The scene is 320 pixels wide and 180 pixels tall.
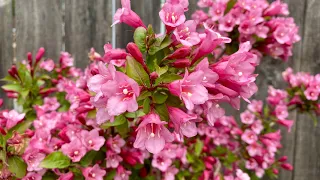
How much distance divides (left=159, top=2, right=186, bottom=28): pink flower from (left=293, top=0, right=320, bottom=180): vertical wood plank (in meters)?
1.34

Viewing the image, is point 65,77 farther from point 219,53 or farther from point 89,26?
point 219,53

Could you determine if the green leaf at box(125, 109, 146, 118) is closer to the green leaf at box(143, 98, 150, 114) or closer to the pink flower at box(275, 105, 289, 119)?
the green leaf at box(143, 98, 150, 114)

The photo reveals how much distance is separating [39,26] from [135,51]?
55.5 inches

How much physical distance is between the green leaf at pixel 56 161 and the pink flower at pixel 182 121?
0.50m

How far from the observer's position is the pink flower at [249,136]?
5.90ft

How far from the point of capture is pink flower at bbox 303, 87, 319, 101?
1.71 m


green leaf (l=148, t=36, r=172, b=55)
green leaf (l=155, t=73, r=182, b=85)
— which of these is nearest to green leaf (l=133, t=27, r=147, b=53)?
green leaf (l=148, t=36, r=172, b=55)

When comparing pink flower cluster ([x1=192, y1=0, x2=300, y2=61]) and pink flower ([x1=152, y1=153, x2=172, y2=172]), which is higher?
pink flower cluster ([x1=192, y1=0, x2=300, y2=61])

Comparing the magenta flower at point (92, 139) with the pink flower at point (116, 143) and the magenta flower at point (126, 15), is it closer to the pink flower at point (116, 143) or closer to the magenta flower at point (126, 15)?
the pink flower at point (116, 143)

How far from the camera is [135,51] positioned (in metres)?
0.92

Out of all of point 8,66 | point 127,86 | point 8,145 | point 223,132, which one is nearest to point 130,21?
point 127,86

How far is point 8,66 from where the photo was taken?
2.17 meters

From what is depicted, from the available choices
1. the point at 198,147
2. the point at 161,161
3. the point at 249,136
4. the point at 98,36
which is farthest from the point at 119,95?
the point at 98,36

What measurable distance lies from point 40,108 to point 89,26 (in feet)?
2.35
